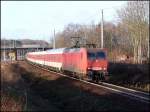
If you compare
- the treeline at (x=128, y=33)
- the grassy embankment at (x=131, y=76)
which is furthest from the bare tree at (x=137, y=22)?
the grassy embankment at (x=131, y=76)

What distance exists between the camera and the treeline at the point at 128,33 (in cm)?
5953

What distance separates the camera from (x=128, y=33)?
214 ft

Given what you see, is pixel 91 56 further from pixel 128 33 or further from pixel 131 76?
pixel 128 33

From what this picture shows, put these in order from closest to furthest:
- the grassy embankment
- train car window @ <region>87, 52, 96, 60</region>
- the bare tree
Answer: the grassy embankment
train car window @ <region>87, 52, 96, 60</region>
the bare tree

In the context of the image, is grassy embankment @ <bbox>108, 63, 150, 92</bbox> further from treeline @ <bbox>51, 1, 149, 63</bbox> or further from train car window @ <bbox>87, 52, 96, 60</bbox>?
treeline @ <bbox>51, 1, 149, 63</bbox>

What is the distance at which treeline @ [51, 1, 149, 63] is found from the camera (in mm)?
59531

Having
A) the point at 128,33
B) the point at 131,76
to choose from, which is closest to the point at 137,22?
the point at 128,33

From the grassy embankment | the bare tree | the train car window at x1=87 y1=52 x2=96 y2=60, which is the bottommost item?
the grassy embankment

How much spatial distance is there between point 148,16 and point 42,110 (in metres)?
43.9

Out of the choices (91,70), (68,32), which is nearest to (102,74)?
(91,70)

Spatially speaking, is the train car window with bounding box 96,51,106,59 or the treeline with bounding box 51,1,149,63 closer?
the train car window with bounding box 96,51,106,59

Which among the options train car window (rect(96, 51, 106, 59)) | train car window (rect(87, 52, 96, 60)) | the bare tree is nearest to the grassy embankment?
train car window (rect(96, 51, 106, 59))

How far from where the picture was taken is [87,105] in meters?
20.1

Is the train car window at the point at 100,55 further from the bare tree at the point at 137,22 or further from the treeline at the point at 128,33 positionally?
the bare tree at the point at 137,22
